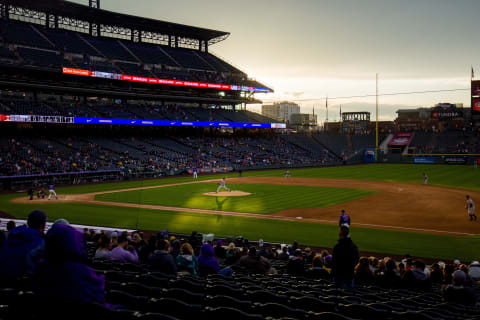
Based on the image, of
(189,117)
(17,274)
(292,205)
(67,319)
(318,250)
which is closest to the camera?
(67,319)

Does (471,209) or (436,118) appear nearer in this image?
(471,209)

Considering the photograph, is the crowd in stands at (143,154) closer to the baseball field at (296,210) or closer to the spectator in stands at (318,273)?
the baseball field at (296,210)

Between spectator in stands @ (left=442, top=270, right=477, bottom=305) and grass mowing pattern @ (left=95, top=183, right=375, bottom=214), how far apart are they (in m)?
20.2

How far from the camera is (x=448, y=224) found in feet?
75.2

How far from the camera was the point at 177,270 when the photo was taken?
8500mm

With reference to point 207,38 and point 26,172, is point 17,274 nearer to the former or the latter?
point 26,172

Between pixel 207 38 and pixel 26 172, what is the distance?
177 feet

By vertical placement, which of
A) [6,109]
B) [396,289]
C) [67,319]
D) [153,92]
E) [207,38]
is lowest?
[396,289]

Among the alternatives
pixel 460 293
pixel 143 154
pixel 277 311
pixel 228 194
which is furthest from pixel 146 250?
pixel 143 154

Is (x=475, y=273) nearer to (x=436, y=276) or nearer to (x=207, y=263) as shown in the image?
(x=436, y=276)

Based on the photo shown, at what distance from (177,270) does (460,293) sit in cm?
574

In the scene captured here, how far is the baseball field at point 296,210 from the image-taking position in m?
19.8

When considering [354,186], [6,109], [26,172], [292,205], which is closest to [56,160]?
[26,172]

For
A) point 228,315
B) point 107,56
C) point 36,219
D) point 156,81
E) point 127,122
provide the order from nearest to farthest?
point 228,315 < point 36,219 < point 127,122 < point 107,56 < point 156,81
